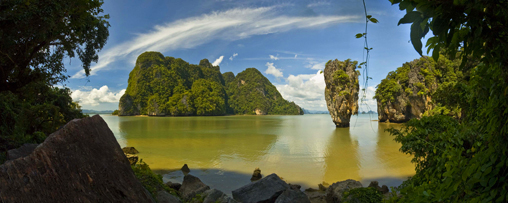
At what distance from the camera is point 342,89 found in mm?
26750

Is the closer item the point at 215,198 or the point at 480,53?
the point at 480,53

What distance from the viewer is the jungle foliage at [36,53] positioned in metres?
5.01

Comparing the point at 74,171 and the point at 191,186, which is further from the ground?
the point at 74,171

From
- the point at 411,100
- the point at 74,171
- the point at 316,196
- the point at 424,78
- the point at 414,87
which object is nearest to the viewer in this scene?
the point at 74,171

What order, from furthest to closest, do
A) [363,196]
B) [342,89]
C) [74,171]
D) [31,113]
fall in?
1. [342,89]
2. [31,113]
3. [363,196]
4. [74,171]

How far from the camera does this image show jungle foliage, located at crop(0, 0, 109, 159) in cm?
501

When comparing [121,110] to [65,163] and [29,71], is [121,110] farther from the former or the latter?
[65,163]

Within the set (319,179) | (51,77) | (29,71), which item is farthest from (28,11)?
(319,179)

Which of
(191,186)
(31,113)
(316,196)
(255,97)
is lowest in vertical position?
(316,196)

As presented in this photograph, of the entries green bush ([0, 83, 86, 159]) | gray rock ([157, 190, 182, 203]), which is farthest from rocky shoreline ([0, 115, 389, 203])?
green bush ([0, 83, 86, 159])

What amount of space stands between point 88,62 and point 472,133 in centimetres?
1038

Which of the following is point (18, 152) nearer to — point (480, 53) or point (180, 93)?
point (480, 53)

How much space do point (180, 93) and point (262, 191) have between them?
82.9 metres

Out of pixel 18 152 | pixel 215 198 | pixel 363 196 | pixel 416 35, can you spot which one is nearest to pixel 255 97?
pixel 215 198
